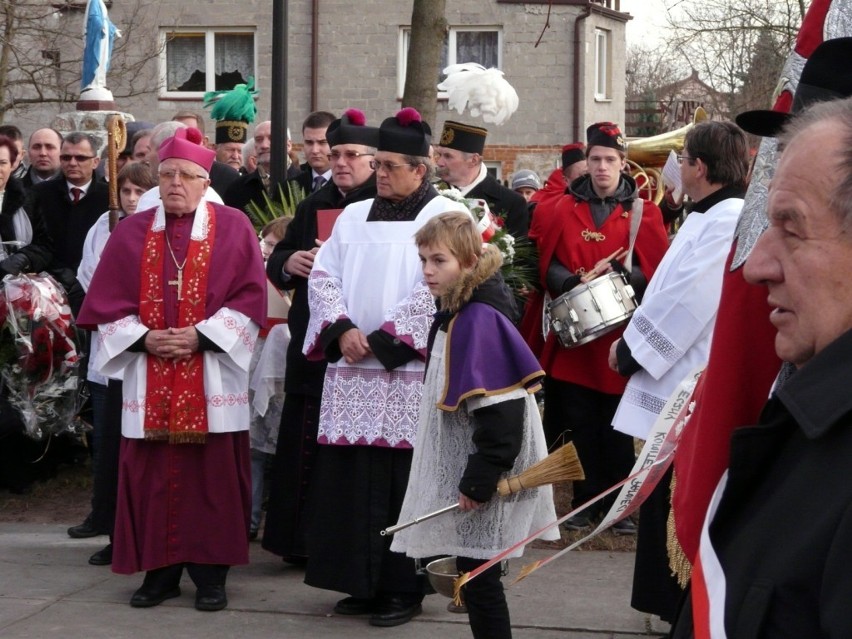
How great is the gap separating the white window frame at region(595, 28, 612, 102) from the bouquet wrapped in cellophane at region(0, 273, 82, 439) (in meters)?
21.1

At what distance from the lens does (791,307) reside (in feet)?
6.11

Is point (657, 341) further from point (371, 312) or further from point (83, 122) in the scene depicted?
point (83, 122)

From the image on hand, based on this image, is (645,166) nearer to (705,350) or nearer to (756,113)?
(705,350)

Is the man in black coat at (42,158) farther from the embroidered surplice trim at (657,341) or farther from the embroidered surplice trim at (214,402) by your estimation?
the embroidered surplice trim at (657,341)

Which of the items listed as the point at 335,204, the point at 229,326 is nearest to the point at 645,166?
the point at 335,204

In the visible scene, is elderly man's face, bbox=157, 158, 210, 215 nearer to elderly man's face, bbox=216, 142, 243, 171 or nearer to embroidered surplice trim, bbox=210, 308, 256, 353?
embroidered surplice trim, bbox=210, 308, 256, 353

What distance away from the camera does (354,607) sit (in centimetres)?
567

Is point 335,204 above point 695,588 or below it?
above

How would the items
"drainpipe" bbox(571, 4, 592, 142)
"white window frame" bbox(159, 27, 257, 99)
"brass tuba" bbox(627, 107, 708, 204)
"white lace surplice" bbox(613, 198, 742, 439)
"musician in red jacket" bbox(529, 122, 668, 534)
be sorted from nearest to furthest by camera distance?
"white lace surplice" bbox(613, 198, 742, 439) → "musician in red jacket" bbox(529, 122, 668, 534) → "brass tuba" bbox(627, 107, 708, 204) → "drainpipe" bbox(571, 4, 592, 142) → "white window frame" bbox(159, 27, 257, 99)

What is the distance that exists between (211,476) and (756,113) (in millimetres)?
4007

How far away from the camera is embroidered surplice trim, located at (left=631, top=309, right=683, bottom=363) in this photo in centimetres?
532

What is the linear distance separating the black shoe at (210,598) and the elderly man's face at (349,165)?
1974 mm

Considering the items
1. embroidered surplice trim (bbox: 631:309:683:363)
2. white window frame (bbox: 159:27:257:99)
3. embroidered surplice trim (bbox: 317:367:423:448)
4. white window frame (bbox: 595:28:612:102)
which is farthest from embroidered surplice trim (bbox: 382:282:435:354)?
white window frame (bbox: 595:28:612:102)

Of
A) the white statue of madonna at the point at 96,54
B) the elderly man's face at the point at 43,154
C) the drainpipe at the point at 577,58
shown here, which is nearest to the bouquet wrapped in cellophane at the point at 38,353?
the elderly man's face at the point at 43,154
